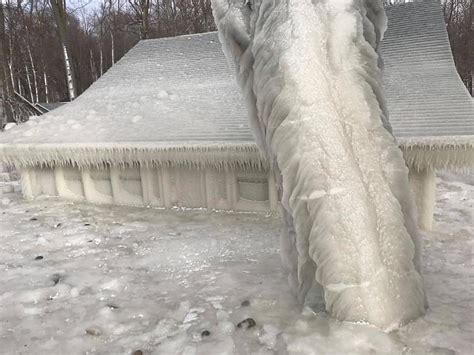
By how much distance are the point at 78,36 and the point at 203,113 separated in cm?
1958

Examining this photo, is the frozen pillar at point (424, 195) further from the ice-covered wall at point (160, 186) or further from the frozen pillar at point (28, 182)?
the frozen pillar at point (28, 182)

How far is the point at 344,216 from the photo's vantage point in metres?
1.65

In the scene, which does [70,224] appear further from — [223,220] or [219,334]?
[219,334]

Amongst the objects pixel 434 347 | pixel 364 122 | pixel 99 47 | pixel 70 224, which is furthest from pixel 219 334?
pixel 99 47

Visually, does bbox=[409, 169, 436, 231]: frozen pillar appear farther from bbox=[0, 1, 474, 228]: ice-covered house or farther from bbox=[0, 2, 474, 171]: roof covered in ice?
bbox=[0, 2, 474, 171]: roof covered in ice

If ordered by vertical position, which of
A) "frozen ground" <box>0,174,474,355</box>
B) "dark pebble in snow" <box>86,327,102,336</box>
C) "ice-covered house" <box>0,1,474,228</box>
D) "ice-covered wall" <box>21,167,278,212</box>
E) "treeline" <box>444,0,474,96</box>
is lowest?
"frozen ground" <box>0,174,474,355</box>

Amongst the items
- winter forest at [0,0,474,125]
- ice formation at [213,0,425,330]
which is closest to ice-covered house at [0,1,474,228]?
ice formation at [213,0,425,330]

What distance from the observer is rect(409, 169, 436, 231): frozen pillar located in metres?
3.12

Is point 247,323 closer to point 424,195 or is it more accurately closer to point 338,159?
point 338,159

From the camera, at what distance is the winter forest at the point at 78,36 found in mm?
12297

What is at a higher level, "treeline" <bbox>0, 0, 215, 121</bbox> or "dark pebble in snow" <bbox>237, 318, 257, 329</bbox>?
"treeline" <bbox>0, 0, 215, 121</bbox>

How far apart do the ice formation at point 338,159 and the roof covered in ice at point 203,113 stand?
1.27 m

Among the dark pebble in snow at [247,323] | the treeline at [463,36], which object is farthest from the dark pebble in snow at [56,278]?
the treeline at [463,36]

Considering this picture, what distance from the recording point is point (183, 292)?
217 cm
